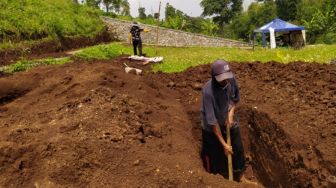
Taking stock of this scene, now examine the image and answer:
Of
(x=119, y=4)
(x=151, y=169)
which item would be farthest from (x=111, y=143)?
(x=119, y=4)

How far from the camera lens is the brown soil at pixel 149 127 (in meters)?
5.71

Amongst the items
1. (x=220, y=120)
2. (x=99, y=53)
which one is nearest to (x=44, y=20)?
(x=99, y=53)

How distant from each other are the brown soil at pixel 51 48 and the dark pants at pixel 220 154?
37.0 ft

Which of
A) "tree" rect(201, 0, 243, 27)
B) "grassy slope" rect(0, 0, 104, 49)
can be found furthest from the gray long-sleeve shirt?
"tree" rect(201, 0, 243, 27)

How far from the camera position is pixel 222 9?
55.2 m

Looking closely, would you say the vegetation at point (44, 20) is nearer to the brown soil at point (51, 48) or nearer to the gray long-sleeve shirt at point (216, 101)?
the brown soil at point (51, 48)

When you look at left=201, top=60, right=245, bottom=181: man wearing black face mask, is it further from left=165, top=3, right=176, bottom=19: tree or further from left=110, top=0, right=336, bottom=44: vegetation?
left=165, top=3, right=176, bottom=19: tree

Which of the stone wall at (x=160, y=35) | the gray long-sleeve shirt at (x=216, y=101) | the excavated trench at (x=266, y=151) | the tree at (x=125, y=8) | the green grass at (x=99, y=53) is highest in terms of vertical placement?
the tree at (x=125, y=8)

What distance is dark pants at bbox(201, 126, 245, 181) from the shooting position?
23.9ft

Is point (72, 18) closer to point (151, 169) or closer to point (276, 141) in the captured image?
point (276, 141)

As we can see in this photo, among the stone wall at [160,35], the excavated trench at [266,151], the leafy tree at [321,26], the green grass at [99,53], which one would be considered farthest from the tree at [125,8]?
the excavated trench at [266,151]

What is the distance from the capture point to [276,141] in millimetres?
8148

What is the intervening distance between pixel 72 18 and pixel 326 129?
69.8ft

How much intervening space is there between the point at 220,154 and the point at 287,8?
50.2 meters
